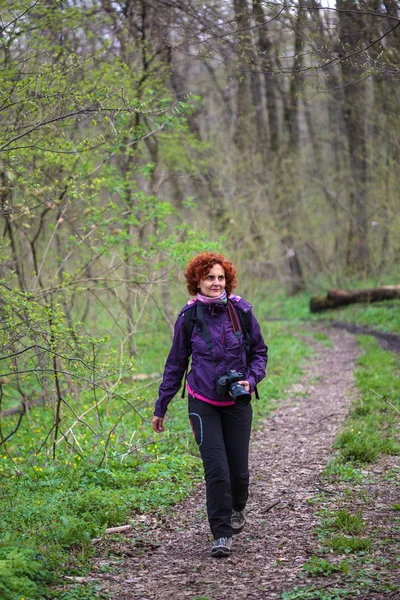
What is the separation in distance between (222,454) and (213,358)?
67cm

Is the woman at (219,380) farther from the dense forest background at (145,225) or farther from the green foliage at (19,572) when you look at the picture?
the green foliage at (19,572)

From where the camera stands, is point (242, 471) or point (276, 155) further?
point (276, 155)

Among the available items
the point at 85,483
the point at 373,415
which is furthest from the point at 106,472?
the point at 373,415

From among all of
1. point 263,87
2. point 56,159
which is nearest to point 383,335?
point 56,159

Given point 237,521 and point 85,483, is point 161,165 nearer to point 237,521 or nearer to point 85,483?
point 85,483

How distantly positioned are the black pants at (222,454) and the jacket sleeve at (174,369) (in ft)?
0.59

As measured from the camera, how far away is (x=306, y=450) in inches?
276

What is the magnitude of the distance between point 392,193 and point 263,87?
10079mm

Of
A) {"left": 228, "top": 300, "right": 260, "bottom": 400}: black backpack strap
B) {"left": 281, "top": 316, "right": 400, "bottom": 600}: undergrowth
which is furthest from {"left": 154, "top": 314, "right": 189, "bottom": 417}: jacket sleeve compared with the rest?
{"left": 281, "top": 316, "right": 400, "bottom": 600}: undergrowth

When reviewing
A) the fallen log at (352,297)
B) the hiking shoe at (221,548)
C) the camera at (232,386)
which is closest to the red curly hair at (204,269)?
the camera at (232,386)

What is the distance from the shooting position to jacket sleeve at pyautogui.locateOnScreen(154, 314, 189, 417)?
15.5 feet

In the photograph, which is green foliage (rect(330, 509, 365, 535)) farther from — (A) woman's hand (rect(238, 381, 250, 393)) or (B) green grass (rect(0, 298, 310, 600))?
(B) green grass (rect(0, 298, 310, 600))

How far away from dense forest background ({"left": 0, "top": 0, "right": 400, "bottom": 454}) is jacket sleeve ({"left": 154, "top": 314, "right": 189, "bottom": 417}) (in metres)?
0.59

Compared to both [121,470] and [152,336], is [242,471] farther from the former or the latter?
[152,336]
